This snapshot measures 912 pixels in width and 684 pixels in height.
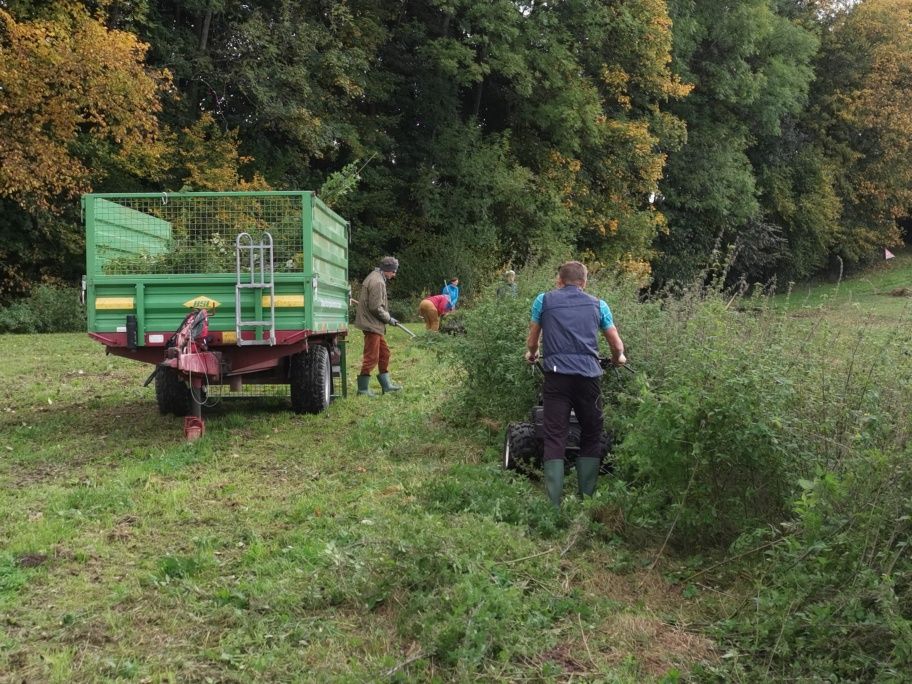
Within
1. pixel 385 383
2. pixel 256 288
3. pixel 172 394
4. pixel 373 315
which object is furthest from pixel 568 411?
pixel 385 383

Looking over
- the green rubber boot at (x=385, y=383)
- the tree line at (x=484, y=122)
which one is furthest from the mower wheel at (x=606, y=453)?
the tree line at (x=484, y=122)

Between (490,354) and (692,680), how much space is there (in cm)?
498

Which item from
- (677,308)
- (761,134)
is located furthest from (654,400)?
(761,134)

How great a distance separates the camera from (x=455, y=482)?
598 cm

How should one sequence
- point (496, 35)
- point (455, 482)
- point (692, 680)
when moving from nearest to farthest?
1. point (692, 680)
2. point (455, 482)
3. point (496, 35)

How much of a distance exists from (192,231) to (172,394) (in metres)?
1.63

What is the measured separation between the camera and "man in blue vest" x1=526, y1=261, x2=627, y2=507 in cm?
566

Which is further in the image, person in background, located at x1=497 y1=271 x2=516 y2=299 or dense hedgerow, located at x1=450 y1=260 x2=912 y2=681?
person in background, located at x1=497 y1=271 x2=516 y2=299

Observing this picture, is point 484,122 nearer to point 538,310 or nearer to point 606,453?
point 538,310

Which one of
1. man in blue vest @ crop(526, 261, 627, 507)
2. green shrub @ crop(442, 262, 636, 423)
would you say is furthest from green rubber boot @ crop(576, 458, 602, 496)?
green shrub @ crop(442, 262, 636, 423)

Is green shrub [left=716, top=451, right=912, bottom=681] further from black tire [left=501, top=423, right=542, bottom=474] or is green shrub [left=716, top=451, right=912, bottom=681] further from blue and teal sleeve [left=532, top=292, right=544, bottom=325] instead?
black tire [left=501, top=423, right=542, bottom=474]

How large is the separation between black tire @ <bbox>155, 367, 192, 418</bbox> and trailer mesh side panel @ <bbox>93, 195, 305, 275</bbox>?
3.49 feet

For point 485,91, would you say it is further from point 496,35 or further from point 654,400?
point 654,400

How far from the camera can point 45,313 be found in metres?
20.4
